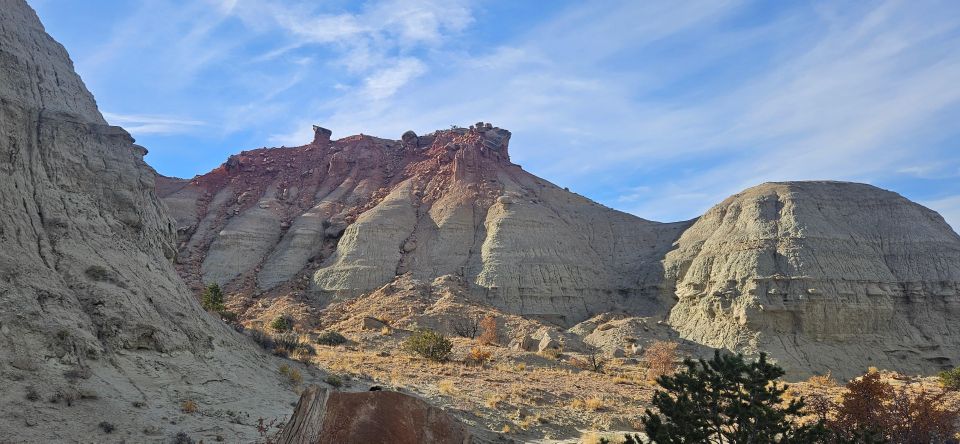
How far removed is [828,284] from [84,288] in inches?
1665

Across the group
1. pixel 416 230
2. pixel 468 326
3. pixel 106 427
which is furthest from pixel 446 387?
pixel 416 230

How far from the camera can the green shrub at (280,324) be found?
38.5 metres

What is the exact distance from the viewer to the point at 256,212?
61781 mm

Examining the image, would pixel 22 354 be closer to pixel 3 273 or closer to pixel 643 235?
pixel 3 273

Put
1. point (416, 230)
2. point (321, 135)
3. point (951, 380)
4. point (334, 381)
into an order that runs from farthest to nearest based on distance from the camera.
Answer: point (321, 135), point (416, 230), point (951, 380), point (334, 381)

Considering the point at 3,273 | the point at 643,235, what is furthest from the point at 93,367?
the point at 643,235

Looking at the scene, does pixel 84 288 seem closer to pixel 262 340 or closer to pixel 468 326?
pixel 262 340

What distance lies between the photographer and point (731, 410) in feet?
31.6

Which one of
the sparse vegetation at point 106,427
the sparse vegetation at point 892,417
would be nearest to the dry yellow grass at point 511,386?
the sparse vegetation at point 892,417

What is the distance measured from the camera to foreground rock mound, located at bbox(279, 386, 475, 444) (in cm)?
627

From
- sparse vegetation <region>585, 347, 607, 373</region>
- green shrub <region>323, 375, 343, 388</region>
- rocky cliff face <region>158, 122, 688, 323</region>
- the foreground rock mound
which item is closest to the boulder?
rocky cliff face <region>158, 122, 688, 323</region>

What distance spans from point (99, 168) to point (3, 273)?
250 inches

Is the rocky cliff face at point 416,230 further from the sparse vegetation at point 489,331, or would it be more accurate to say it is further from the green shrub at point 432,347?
the green shrub at point 432,347

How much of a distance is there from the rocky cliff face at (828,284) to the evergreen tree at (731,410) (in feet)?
102
